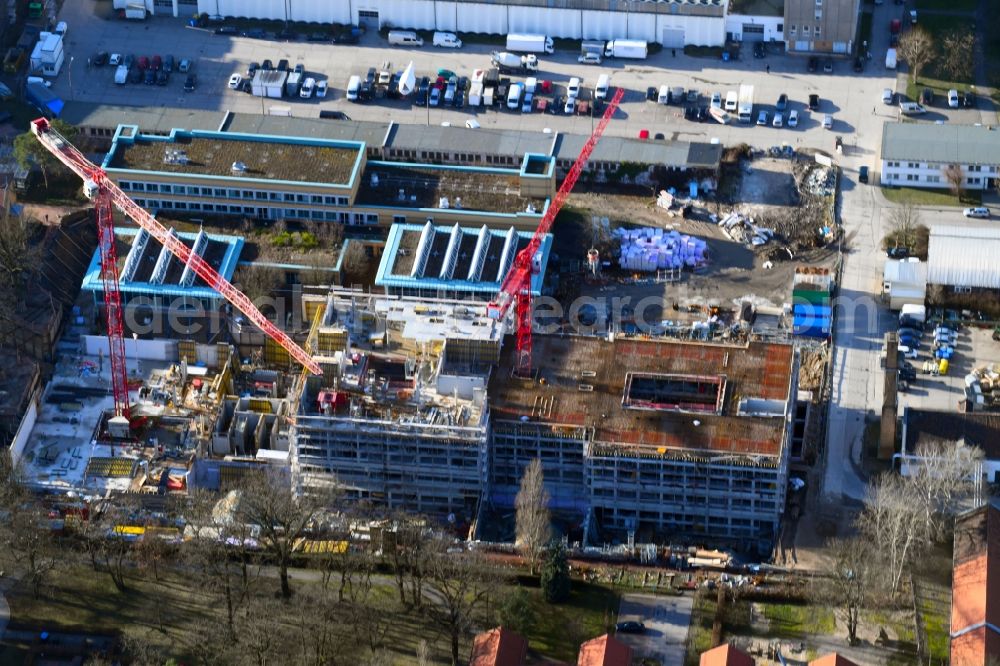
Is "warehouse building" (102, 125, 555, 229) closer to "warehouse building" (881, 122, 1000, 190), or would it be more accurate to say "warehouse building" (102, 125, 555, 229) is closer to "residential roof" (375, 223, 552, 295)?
"residential roof" (375, 223, 552, 295)

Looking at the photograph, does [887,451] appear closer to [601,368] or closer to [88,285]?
[601,368]

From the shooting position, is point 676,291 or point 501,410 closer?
point 501,410

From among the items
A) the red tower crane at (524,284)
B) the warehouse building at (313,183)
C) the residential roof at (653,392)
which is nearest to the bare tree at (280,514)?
the residential roof at (653,392)

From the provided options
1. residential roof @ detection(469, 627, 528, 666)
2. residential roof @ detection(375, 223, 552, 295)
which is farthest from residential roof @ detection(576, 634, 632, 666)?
residential roof @ detection(375, 223, 552, 295)

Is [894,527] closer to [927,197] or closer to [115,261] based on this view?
[927,197]

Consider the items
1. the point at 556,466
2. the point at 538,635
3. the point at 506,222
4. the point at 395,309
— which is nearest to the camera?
the point at 538,635

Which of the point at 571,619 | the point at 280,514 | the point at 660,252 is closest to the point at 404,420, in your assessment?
the point at 280,514

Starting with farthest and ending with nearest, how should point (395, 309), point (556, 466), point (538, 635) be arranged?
point (395, 309) → point (556, 466) → point (538, 635)

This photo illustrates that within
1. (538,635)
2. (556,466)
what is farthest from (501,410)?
(538,635)
